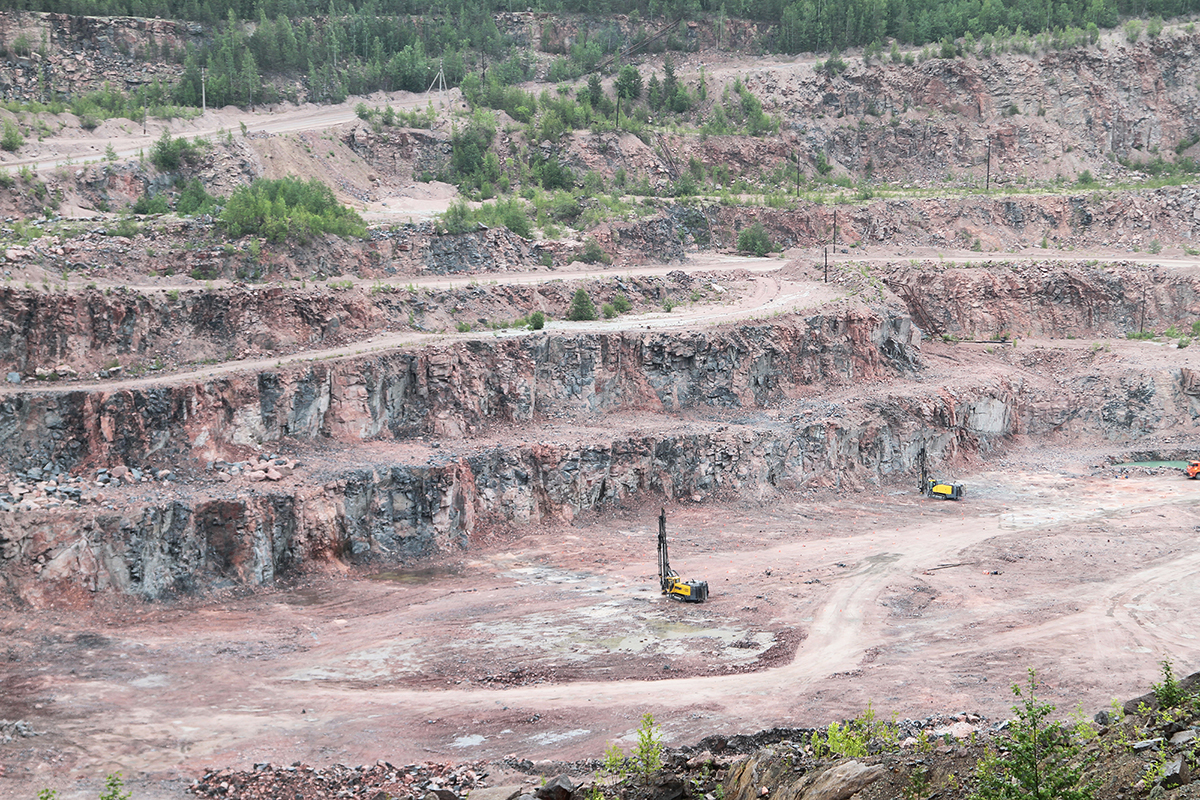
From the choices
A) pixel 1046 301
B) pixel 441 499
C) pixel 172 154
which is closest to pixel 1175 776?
pixel 441 499

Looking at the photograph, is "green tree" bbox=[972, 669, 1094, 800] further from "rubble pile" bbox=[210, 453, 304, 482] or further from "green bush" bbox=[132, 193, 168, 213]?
"green bush" bbox=[132, 193, 168, 213]

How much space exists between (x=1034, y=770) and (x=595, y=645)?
A: 14706 mm

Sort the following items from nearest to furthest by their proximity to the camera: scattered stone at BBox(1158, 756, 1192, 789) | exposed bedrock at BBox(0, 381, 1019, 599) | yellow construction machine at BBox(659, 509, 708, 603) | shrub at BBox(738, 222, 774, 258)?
scattered stone at BBox(1158, 756, 1192, 789), exposed bedrock at BBox(0, 381, 1019, 599), yellow construction machine at BBox(659, 509, 708, 603), shrub at BBox(738, 222, 774, 258)

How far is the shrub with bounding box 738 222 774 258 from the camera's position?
5643 cm

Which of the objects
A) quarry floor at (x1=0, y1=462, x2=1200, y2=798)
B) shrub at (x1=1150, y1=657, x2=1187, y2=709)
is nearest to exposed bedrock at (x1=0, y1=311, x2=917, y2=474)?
quarry floor at (x1=0, y1=462, x2=1200, y2=798)

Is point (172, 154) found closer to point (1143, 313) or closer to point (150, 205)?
point (150, 205)

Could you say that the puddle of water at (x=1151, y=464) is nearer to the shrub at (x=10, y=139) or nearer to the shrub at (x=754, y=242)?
the shrub at (x=754, y=242)

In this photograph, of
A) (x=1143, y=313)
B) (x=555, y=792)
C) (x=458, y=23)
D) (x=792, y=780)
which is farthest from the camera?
(x=458, y=23)

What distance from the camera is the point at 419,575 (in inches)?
1197

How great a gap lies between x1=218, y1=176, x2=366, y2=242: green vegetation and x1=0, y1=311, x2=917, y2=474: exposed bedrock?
7.97 metres

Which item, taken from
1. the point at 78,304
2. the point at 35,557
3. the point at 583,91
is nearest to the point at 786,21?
the point at 583,91

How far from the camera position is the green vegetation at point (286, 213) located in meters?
39.2

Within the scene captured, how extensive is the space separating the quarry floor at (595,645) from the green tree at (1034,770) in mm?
8539

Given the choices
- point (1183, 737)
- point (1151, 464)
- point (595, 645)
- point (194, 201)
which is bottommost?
point (1151, 464)
